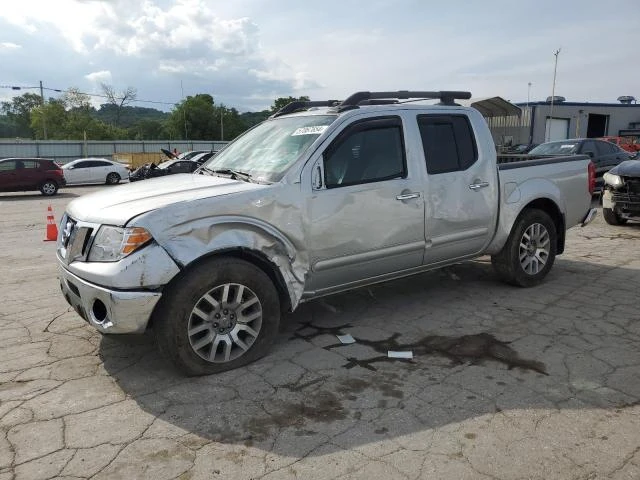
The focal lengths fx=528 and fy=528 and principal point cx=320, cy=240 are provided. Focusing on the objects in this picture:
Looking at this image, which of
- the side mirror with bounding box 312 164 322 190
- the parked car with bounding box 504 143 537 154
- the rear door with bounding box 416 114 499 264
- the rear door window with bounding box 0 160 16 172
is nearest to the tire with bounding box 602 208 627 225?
the parked car with bounding box 504 143 537 154

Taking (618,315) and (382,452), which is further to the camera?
(618,315)

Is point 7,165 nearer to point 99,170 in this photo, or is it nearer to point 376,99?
point 99,170

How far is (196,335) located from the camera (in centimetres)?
366

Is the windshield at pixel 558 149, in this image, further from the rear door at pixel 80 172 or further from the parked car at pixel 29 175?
the rear door at pixel 80 172

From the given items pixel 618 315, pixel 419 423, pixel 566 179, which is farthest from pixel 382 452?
pixel 566 179

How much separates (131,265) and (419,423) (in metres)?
2.02

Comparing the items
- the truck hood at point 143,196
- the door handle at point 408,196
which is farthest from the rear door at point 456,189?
the truck hood at point 143,196

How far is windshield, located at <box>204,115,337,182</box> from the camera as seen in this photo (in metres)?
4.16

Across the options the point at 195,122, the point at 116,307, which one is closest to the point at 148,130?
the point at 195,122

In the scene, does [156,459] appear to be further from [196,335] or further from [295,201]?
[295,201]

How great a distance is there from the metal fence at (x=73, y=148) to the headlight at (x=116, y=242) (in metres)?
38.2

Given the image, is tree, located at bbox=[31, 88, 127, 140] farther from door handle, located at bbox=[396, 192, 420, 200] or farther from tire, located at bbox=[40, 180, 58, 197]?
door handle, located at bbox=[396, 192, 420, 200]

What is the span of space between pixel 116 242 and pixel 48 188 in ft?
64.0

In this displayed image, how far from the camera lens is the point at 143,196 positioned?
151 inches
